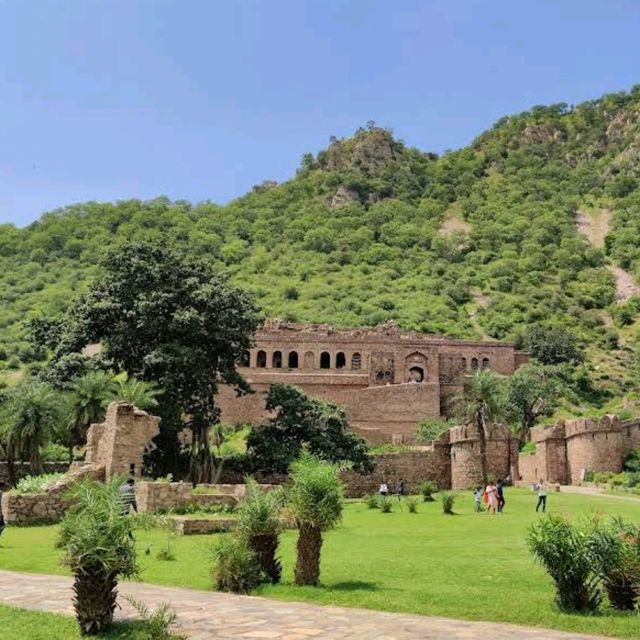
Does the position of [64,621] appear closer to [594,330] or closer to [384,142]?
[594,330]

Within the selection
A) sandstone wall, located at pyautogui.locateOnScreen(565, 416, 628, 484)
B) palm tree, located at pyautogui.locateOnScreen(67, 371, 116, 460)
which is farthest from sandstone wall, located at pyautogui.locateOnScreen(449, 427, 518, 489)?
palm tree, located at pyautogui.locateOnScreen(67, 371, 116, 460)

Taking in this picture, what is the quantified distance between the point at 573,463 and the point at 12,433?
1024 inches

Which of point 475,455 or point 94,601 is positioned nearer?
point 94,601

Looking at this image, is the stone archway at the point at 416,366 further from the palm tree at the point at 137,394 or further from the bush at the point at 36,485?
the bush at the point at 36,485

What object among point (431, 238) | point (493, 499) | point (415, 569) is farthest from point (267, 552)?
point (431, 238)

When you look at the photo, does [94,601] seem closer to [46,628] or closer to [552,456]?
[46,628]

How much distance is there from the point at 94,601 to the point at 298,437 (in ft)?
90.2

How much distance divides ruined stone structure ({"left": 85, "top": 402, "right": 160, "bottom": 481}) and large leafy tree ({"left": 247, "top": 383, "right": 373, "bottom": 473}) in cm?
963

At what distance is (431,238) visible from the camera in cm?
12425

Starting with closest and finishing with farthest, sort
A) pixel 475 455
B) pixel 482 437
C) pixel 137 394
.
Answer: pixel 137 394
pixel 482 437
pixel 475 455

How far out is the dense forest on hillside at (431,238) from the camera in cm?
9012

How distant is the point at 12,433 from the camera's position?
30.5 metres

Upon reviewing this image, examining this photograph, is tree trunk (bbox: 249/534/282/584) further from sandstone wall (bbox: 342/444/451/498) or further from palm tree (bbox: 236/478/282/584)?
sandstone wall (bbox: 342/444/451/498)

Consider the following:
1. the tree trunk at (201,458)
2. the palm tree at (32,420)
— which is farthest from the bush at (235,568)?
the tree trunk at (201,458)
